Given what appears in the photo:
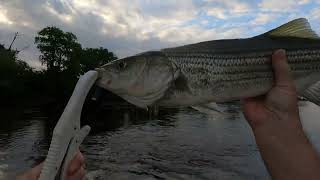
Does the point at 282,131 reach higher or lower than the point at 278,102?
lower

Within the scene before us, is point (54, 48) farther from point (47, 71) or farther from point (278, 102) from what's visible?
point (278, 102)

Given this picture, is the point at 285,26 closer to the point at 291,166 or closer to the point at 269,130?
the point at 269,130

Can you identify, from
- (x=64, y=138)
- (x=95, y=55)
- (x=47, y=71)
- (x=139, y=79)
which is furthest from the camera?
(x=95, y=55)

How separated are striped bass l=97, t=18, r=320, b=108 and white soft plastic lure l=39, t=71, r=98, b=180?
13.8 inches

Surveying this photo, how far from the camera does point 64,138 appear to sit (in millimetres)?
3447

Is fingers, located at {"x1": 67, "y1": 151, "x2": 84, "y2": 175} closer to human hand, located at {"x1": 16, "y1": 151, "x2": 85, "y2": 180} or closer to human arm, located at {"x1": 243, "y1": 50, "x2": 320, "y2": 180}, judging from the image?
human hand, located at {"x1": 16, "y1": 151, "x2": 85, "y2": 180}

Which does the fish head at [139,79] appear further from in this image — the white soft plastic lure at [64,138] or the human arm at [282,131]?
the human arm at [282,131]

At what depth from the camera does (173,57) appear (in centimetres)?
319

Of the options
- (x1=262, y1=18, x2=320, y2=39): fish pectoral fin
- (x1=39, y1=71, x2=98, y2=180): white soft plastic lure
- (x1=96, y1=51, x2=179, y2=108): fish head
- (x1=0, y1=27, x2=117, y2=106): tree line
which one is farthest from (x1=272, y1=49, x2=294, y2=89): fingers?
(x1=0, y1=27, x2=117, y2=106): tree line

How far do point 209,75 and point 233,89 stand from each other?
0.65 feet

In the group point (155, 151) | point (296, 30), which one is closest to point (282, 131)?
point (296, 30)

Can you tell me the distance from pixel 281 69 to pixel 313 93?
0.40m

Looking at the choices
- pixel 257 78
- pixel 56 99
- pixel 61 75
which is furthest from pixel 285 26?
pixel 61 75

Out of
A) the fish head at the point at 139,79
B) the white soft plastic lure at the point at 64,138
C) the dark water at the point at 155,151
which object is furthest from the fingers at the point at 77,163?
the dark water at the point at 155,151
